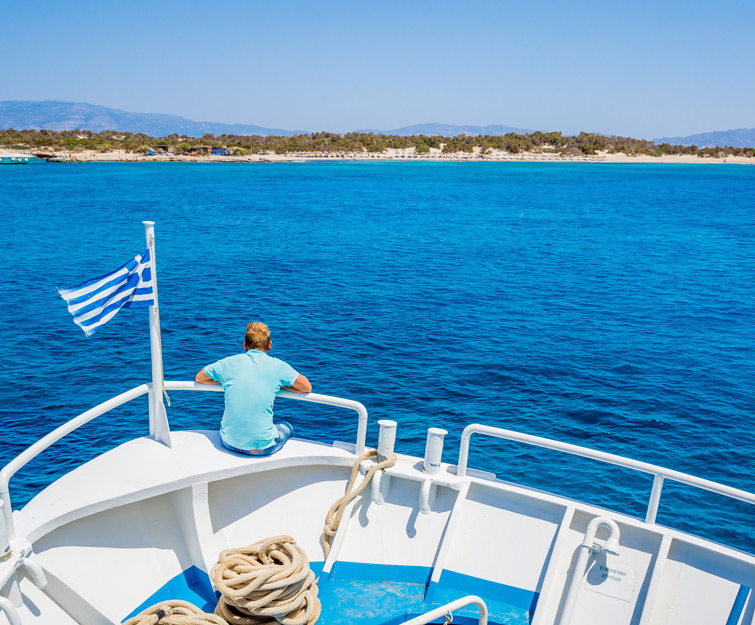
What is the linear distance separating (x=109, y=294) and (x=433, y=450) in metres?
3.73

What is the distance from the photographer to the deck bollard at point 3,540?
4883mm

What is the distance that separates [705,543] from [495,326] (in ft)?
65.3

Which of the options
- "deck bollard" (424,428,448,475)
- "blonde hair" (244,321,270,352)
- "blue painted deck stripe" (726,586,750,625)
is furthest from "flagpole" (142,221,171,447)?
"blue painted deck stripe" (726,586,750,625)

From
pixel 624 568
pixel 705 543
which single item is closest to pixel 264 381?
pixel 624 568

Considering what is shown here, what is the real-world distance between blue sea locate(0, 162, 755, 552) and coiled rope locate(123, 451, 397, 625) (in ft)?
30.3

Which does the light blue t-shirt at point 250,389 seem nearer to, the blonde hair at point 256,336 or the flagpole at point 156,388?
the blonde hair at point 256,336

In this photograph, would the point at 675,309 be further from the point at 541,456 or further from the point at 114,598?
the point at 114,598

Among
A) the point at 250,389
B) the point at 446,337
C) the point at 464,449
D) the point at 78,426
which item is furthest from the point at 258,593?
the point at 446,337

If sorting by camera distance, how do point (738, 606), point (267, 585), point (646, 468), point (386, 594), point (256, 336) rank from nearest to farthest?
point (267, 585) → point (738, 606) → point (646, 468) → point (386, 594) → point (256, 336)

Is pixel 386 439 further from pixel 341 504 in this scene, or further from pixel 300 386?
pixel 300 386

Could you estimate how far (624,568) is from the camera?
20.1 ft

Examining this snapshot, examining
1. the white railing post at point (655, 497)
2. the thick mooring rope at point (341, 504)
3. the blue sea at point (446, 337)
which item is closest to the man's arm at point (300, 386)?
the thick mooring rope at point (341, 504)

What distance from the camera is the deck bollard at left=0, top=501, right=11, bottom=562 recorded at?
4.88m

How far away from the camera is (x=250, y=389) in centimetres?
636
